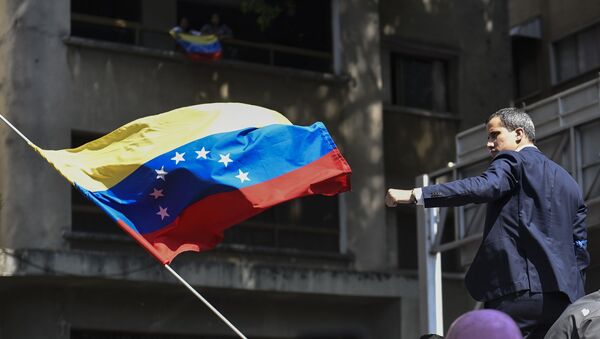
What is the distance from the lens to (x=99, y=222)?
21.9m

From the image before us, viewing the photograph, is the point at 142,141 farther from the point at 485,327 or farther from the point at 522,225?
the point at 485,327

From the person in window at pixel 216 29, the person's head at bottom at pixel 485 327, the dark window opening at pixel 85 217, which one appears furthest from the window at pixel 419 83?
the person's head at bottom at pixel 485 327

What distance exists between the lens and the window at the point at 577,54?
25.7m

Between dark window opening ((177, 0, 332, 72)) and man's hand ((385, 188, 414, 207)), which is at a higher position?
dark window opening ((177, 0, 332, 72))

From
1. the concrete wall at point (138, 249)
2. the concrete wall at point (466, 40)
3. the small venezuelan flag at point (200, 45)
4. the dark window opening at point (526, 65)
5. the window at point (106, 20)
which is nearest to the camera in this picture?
the concrete wall at point (138, 249)

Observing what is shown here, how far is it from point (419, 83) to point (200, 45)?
16.9 ft

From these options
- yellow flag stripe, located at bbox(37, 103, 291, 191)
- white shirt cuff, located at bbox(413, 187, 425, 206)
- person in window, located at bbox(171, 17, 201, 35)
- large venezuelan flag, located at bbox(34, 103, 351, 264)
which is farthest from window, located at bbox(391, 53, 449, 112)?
white shirt cuff, located at bbox(413, 187, 425, 206)

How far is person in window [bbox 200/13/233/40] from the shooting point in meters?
23.0

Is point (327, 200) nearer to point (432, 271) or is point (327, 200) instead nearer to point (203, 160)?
point (432, 271)

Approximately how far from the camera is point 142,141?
35.9 ft

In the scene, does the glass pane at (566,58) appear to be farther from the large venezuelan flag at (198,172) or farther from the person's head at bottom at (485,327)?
the person's head at bottom at (485,327)

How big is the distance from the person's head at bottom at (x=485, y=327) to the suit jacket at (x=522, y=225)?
1.06 m

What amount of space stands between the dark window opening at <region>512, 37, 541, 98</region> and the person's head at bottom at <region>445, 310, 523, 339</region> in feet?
71.1

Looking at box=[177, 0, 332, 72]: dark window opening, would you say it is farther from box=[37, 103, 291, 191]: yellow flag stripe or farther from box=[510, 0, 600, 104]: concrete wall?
box=[37, 103, 291, 191]: yellow flag stripe
